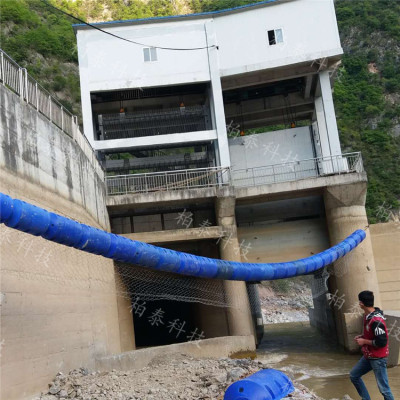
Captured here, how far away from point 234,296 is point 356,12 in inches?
1992

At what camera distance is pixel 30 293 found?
6957 millimetres

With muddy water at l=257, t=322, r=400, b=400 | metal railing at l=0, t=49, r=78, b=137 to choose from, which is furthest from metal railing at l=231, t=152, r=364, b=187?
metal railing at l=0, t=49, r=78, b=137

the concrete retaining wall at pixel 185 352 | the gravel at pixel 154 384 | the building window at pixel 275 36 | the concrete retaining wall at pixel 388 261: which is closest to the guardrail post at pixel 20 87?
the gravel at pixel 154 384

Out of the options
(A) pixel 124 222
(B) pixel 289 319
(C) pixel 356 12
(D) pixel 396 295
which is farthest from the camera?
(C) pixel 356 12

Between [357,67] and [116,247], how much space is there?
50.4 metres

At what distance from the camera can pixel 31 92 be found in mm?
9266

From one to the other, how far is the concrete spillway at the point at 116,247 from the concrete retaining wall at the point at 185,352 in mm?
2227

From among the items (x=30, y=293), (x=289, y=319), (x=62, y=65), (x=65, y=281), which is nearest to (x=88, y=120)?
(x=65, y=281)

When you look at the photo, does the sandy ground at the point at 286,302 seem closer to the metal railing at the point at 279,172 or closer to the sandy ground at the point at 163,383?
the metal railing at the point at 279,172

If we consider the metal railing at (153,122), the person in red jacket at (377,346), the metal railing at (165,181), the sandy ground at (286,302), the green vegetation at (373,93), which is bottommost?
the sandy ground at (286,302)

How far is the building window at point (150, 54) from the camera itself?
16.9 meters

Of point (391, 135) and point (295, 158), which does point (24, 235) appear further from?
point (391, 135)

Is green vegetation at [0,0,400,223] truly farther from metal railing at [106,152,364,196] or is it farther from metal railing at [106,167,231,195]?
metal railing at [106,167,231,195]

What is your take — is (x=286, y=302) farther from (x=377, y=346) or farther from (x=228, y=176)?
(x=377, y=346)
